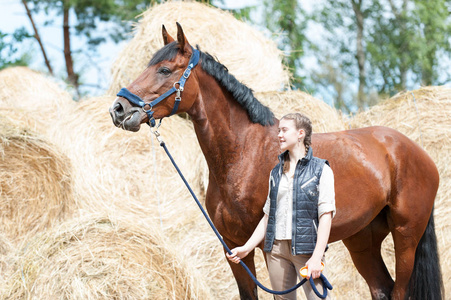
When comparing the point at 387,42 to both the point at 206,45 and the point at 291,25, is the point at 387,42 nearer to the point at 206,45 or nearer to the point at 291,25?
the point at 291,25

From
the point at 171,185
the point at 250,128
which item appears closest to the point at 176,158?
the point at 171,185

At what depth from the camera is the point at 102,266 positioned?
3.30 m

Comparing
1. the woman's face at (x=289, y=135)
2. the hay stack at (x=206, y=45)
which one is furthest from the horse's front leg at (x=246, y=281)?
the hay stack at (x=206, y=45)

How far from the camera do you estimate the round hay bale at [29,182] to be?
4281mm

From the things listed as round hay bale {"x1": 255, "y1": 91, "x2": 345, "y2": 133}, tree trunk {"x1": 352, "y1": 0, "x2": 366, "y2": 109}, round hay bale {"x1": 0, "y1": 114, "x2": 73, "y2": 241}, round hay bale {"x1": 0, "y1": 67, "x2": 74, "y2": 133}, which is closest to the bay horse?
round hay bale {"x1": 255, "y1": 91, "x2": 345, "y2": 133}

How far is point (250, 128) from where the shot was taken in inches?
119

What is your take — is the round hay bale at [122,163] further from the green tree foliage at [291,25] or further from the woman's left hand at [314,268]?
the green tree foliage at [291,25]

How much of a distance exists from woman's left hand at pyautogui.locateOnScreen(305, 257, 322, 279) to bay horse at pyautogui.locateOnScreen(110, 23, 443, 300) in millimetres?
659

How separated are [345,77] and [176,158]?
45.3 feet

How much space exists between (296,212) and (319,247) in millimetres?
205

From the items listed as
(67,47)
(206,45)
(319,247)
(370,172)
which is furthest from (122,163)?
(67,47)

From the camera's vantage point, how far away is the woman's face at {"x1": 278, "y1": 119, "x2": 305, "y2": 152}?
2.44m

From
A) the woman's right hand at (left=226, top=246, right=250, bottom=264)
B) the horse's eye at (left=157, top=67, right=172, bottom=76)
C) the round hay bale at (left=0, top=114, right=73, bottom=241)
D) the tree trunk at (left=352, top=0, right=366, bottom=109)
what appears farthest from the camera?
the tree trunk at (left=352, top=0, right=366, bottom=109)

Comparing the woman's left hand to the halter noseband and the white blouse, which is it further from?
the halter noseband
